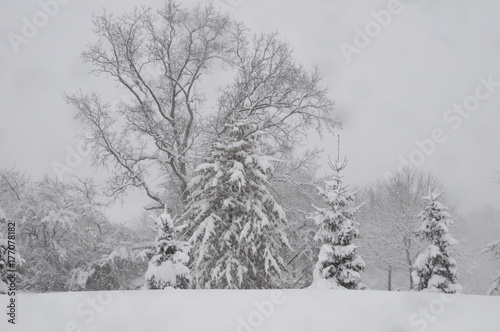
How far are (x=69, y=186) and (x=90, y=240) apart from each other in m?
3.58

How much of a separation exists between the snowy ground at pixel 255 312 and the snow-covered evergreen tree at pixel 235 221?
5227 millimetres

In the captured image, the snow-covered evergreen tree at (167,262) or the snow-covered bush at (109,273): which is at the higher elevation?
the snow-covered evergreen tree at (167,262)

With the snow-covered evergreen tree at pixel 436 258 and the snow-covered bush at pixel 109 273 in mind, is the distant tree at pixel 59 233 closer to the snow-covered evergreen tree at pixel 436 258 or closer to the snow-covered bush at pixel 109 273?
the snow-covered bush at pixel 109 273

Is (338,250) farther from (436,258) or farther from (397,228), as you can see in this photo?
(397,228)

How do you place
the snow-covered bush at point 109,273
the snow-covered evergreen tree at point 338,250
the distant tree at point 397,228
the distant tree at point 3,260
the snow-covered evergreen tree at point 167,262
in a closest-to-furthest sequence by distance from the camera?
1. the snow-covered evergreen tree at point 167,262
2. the distant tree at point 3,260
3. the snow-covered evergreen tree at point 338,250
4. the snow-covered bush at point 109,273
5. the distant tree at point 397,228

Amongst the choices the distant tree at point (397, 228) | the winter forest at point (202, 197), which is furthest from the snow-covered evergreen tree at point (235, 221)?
the distant tree at point (397, 228)

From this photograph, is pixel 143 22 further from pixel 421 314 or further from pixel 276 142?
pixel 421 314

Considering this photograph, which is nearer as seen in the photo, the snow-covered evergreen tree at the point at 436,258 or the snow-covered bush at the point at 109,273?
the snow-covered evergreen tree at the point at 436,258

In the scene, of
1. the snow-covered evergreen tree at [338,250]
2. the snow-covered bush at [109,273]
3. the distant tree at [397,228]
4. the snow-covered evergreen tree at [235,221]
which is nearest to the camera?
the snow-covered evergreen tree at [338,250]

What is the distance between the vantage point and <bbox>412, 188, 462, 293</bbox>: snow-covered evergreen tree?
13125mm

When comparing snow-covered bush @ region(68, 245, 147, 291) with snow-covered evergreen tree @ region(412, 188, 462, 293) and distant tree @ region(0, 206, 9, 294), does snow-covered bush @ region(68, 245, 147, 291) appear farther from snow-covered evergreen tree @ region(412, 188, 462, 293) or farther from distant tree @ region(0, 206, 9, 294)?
snow-covered evergreen tree @ region(412, 188, 462, 293)

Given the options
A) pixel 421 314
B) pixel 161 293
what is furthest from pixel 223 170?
pixel 421 314

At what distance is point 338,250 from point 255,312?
6.49 meters

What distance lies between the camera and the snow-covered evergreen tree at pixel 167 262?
10.1 m
